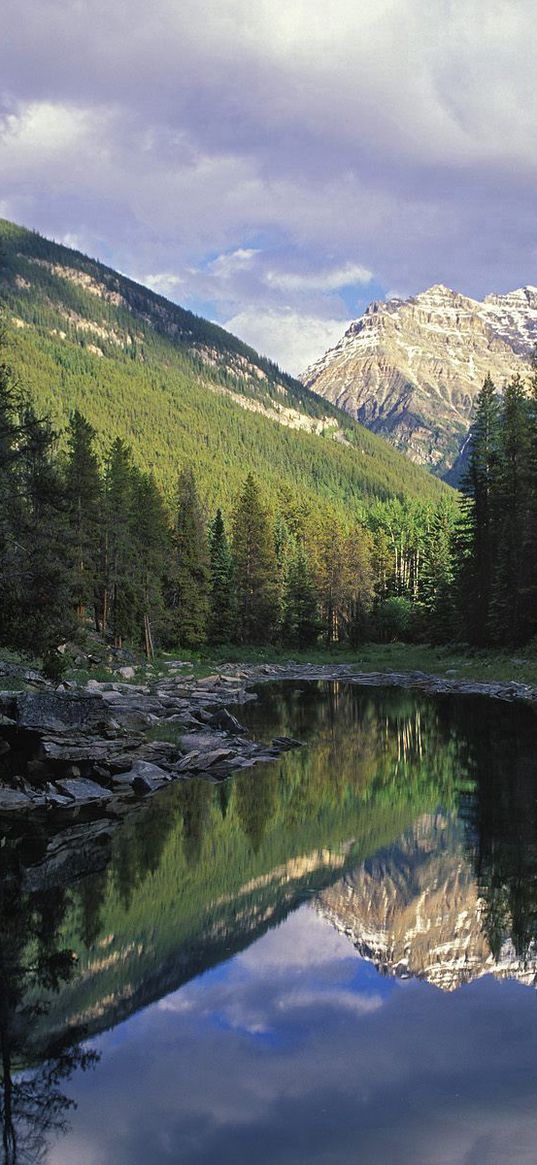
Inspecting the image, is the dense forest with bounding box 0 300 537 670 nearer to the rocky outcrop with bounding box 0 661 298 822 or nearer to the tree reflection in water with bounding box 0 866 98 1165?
the rocky outcrop with bounding box 0 661 298 822

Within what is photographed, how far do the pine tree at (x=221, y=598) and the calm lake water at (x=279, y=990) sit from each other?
202 ft

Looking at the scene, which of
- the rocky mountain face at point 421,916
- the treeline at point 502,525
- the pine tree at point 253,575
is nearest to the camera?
the rocky mountain face at point 421,916

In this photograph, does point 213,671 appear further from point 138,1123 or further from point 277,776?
point 138,1123

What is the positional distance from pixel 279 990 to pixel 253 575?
79.7m

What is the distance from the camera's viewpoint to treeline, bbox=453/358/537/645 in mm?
55125

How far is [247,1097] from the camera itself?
7.64 m

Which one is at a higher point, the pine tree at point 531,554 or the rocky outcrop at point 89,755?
the pine tree at point 531,554

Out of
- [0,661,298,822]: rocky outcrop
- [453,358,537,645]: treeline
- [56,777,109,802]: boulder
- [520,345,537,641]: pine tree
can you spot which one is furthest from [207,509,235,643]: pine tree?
[56,777,109,802]: boulder

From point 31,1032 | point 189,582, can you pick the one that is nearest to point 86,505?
point 189,582

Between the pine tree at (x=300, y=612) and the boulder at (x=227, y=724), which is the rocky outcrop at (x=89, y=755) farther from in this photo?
the pine tree at (x=300, y=612)

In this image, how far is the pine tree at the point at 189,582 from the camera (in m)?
75.7

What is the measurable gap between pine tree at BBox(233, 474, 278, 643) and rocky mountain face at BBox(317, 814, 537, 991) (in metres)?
70.5

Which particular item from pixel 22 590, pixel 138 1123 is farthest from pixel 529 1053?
pixel 22 590

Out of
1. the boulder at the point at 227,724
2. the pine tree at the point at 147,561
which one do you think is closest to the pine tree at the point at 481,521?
the pine tree at the point at 147,561
